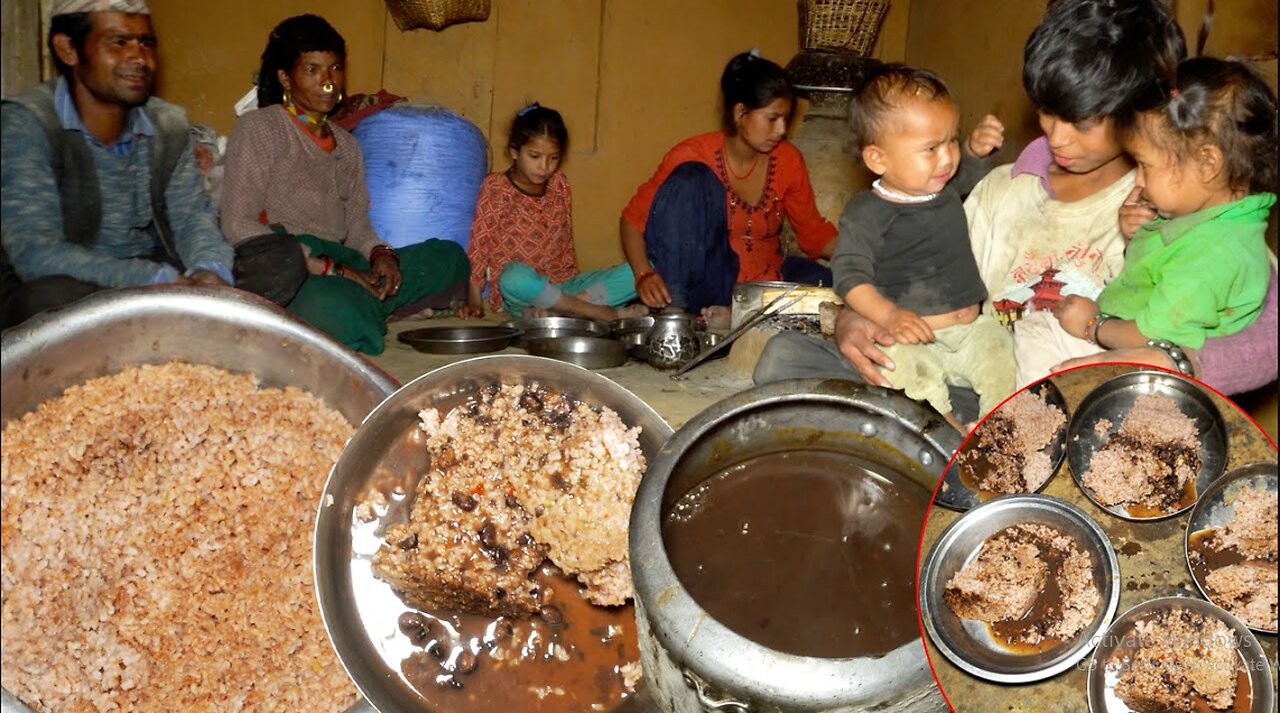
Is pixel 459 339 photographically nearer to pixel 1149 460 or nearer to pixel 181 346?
pixel 181 346

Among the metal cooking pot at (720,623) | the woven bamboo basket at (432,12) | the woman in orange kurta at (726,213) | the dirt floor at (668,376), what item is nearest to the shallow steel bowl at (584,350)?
the dirt floor at (668,376)

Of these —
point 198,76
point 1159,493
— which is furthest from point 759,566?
point 198,76

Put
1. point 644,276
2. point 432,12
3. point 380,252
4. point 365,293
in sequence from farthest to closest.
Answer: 1. point 644,276
2. point 380,252
3. point 365,293
4. point 432,12

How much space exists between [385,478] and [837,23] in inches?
101

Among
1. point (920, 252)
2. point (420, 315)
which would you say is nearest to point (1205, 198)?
point (920, 252)

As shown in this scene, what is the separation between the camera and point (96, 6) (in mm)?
1414

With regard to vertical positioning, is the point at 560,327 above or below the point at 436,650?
above

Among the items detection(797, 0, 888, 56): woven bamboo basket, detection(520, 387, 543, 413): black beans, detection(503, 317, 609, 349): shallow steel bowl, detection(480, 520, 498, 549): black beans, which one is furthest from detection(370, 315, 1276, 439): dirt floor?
detection(797, 0, 888, 56): woven bamboo basket

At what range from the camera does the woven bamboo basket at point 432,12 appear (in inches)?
74.9

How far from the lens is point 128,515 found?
1.33m

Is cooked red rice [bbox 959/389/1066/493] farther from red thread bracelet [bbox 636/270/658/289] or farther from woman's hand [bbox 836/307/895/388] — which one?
red thread bracelet [bbox 636/270/658/289]

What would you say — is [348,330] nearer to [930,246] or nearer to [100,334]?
[100,334]

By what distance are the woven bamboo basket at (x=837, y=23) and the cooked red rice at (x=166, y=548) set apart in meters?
2.50

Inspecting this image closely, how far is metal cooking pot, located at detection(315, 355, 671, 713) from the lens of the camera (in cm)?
140
